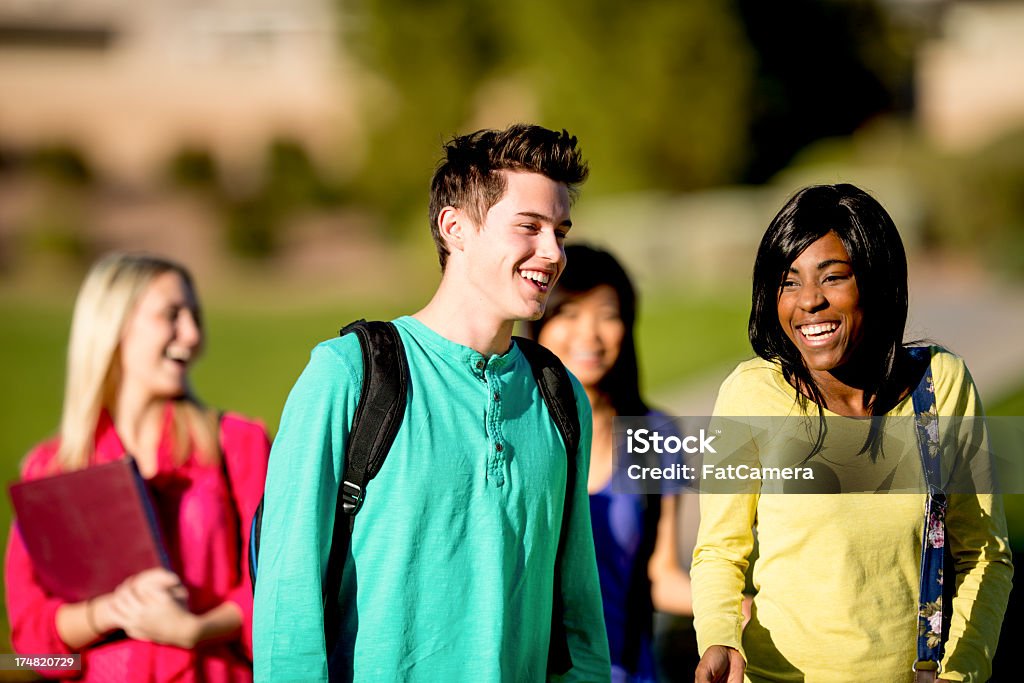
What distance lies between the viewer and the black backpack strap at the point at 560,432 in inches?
93.7

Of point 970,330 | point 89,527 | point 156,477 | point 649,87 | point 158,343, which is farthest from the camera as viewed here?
point 649,87

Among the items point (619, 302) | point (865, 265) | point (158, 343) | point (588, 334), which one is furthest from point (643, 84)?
point (865, 265)

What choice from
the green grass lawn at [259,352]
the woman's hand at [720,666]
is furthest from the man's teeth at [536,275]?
the green grass lawn at [259,352]

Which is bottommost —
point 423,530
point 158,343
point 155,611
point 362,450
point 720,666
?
point 720,666

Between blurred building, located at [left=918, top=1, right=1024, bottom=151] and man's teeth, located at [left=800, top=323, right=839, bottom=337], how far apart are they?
25.6 metres

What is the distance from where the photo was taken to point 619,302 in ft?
10.9

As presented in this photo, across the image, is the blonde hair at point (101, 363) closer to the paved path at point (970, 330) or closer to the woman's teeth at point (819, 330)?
the woman's teeth at point (819, 330)

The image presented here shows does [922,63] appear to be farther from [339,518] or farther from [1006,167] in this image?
[339,518]

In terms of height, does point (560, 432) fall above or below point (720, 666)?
above

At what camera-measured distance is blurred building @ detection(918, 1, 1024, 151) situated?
26.9 meters

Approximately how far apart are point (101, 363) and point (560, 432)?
1513mm

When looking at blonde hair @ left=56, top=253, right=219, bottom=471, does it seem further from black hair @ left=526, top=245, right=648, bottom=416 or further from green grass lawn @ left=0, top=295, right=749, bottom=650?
green grass lawn @ left=0, top=295, right=749, bottom=650

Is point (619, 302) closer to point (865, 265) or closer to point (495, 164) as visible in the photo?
point (865, 265)

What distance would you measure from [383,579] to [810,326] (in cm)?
A: 113
